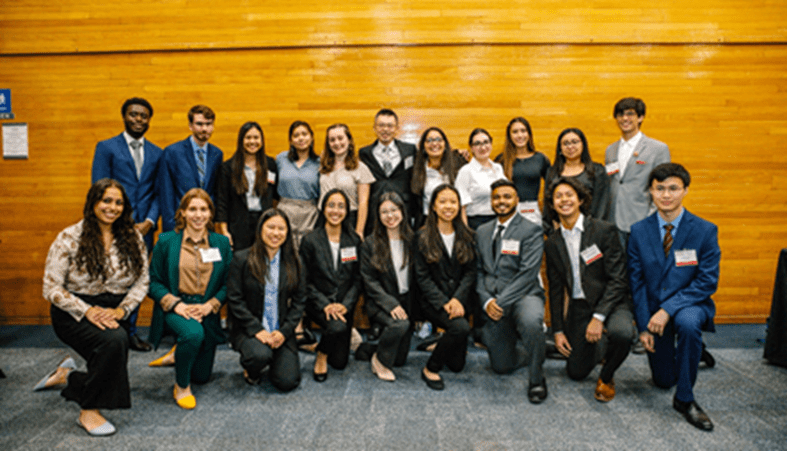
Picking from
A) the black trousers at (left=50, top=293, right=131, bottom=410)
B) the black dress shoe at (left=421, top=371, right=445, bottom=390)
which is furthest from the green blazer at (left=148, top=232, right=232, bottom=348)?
the black dress shoe at (left=421, top=371, right=445, bottom=390)

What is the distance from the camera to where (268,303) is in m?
2.74

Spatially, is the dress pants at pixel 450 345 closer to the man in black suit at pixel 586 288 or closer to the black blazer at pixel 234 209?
the man in black suit at pixel 586 288

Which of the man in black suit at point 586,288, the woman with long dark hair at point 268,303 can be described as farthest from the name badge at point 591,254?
the woman with long dark hair at point 268,303

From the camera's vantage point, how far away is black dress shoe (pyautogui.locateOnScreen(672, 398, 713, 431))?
2.18 meters

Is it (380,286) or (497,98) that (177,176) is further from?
(497,98)

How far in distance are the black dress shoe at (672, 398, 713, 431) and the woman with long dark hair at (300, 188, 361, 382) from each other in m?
1.98

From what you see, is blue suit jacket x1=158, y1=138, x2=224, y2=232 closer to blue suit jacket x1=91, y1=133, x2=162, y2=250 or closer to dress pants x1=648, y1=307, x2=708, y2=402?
blue suit jacket x1=91, y1=133, x2=162, y2=250

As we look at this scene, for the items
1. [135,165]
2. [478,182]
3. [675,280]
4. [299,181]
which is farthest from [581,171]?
[135,165]

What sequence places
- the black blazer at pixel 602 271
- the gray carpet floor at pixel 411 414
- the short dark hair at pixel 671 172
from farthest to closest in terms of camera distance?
1. the black blazer at pixel 602 271
2. the short dark hair at pixel 671 172
3. the gray carpet floor at pixel 411 414

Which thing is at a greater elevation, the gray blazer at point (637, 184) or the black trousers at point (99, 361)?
the gray blazer at point (637, 184)

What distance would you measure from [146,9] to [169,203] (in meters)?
2.04

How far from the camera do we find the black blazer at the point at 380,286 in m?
2.84

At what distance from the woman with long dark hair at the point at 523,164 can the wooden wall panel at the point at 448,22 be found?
110cm

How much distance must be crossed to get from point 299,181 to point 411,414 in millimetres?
1877
